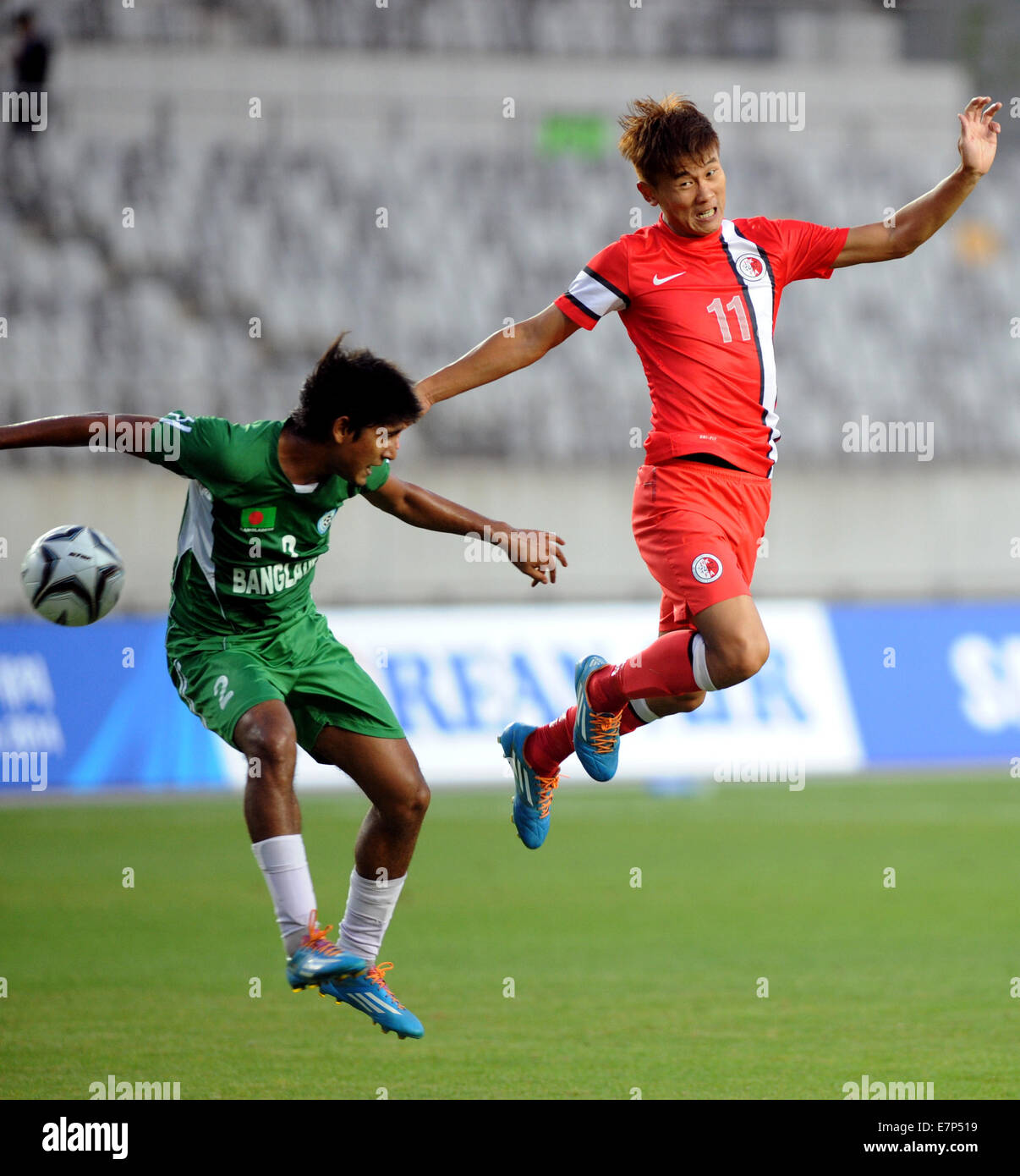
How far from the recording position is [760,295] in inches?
236

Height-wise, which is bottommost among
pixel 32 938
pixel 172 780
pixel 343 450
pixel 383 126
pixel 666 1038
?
pixel 666 1038

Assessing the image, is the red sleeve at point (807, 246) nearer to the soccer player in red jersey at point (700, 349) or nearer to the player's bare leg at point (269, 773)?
the soccer player in red jersey at point (700, 349)

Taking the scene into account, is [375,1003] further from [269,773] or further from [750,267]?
[750,267]

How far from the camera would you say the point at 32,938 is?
9297 millimetres

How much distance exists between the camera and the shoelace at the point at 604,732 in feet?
20.8

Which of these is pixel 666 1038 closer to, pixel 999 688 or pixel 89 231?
pixel 999 688

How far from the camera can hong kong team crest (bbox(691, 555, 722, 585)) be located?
5.86m

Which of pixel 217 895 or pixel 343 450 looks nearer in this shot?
pixel 343 450

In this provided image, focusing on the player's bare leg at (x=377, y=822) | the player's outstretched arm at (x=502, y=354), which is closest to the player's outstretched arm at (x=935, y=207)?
the player's outstretched arm at (x=502, y=354)

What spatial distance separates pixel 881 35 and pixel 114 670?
14.8 meters

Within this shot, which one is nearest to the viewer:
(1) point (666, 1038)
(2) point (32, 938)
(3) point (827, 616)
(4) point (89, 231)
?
(1) point (666, 1038)

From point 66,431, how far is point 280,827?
4.68 feet

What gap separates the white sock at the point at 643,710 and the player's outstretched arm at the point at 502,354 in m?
1.36

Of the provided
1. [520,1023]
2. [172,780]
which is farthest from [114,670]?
[520,1023]
